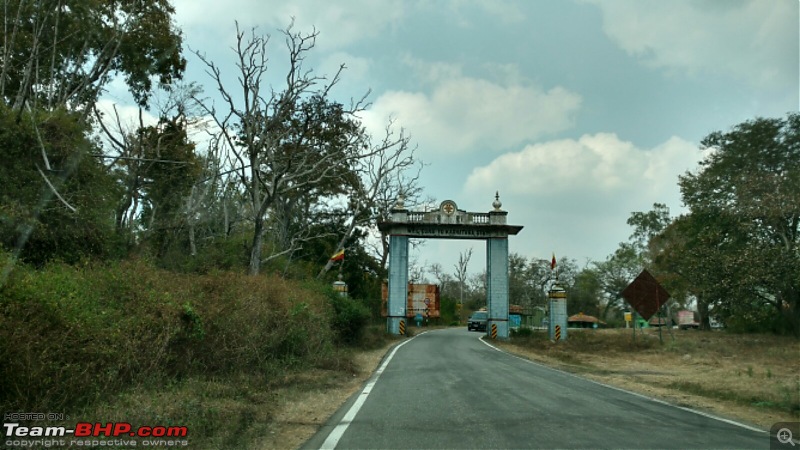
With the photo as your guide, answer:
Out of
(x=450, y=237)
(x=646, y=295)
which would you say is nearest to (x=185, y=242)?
(x=450, y=237)

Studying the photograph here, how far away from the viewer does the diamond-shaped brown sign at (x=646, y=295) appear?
2145 centimetres

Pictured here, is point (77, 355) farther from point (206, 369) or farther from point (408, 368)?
point (408, 368)

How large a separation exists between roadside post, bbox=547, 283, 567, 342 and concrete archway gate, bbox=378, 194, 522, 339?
3.35 metres

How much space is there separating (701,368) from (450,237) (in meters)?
19.1

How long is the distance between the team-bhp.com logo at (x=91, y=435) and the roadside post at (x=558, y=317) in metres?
27.8

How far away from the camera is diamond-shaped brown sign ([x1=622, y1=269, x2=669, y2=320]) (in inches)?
845

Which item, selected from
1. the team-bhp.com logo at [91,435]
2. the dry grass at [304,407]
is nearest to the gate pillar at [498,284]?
the dry grass at [304,407]

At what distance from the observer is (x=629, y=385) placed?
538 inches

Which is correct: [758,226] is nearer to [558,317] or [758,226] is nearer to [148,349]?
[558,317]

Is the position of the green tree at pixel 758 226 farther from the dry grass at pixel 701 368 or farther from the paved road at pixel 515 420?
the paved road at pixel 515 420

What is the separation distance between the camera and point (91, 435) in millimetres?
5820

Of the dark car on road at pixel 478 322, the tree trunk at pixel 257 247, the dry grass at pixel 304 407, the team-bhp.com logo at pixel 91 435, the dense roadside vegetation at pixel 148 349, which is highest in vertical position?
the tree trunk at pixel 257 247

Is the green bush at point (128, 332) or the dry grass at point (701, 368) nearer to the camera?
the green bush at point (128, 332)

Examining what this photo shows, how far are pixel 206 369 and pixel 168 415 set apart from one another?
3.22 meters
